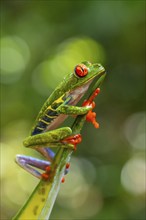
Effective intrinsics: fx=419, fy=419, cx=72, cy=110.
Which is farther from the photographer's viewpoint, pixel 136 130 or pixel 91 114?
pixel 136 130

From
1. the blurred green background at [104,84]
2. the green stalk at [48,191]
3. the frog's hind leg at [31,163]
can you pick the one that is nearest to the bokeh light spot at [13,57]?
the blurred green background at [104,84]

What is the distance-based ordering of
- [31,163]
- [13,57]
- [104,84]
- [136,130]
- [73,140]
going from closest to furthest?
[73,140], [31,163], [104,84], [13,57], [136,130]

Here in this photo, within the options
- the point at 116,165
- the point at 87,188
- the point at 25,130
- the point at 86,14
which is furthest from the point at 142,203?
the point at 86,14

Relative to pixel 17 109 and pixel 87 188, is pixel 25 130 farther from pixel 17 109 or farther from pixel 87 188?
pixel 87 188

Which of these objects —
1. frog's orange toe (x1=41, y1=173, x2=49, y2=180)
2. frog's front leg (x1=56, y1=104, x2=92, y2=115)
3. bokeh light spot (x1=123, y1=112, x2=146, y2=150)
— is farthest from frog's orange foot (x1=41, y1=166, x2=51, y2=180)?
bokeh light spot (x1=123, y1=112, x2=146, y2=150)

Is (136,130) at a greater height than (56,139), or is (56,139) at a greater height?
(56,139)

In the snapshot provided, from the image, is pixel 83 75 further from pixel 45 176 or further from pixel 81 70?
pixel 45 176

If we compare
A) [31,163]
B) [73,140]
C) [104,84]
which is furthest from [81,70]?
[104,84]
